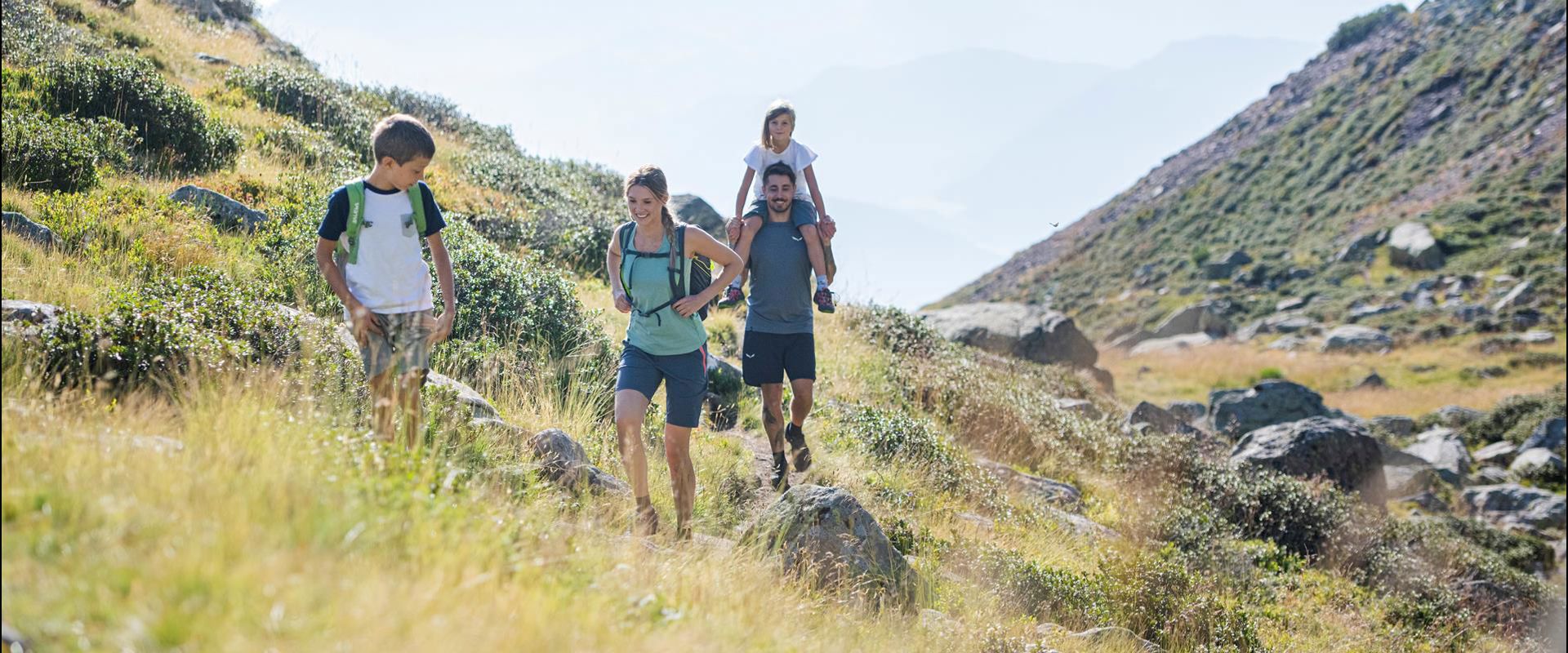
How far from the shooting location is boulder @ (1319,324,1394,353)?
37.7 m

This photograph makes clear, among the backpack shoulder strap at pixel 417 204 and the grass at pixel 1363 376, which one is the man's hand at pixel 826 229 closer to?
the backpack shoulder strap at pixel 417 204

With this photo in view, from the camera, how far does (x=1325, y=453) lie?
1434 centimetres

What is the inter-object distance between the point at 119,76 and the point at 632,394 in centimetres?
854

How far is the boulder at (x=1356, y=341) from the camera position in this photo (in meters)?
37.7

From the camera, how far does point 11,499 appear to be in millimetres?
2572

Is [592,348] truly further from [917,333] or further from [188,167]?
[917,333]

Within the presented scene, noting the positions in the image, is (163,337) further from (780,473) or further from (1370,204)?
(1370,204)

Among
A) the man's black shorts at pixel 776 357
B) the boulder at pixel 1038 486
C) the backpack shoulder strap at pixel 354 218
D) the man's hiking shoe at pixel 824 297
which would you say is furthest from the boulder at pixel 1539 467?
the backpack shoulder strap at pixel 354 218

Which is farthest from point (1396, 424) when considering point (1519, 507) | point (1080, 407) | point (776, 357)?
point (776, 357)

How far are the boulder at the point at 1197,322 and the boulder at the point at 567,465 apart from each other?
46753 millimetres

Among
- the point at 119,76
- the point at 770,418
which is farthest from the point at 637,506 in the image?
the point at 119,76

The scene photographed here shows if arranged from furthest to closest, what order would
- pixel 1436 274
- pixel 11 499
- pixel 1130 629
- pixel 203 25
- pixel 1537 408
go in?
pixel 1436 274 < pixel 1537 408 < pixel 203 25 < pixel 1130 629 < pixel 11 499

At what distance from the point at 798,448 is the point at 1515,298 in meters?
42.4

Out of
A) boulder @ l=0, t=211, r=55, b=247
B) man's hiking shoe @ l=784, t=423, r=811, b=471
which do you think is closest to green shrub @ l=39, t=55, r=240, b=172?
boulder @ l=0, t=211, r=55, b=247
